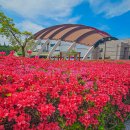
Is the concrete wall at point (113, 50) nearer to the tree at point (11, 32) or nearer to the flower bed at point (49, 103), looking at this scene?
the tree at point (11, 32)

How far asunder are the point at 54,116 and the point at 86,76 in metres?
2.04

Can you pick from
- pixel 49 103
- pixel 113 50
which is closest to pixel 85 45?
pixel 113 50

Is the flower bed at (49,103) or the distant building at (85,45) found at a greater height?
the distant building at (85,45)

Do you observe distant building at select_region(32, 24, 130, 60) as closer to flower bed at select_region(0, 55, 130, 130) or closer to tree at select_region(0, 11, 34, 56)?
tree at select_region(0, 11, 34, 56)

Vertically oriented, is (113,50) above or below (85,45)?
below

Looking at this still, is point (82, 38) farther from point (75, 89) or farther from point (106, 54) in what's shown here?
point (75, 89)

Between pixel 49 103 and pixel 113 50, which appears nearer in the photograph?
pixel 49 103

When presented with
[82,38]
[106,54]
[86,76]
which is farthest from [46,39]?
[86,76]

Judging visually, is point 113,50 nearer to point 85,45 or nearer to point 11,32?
point 85,45

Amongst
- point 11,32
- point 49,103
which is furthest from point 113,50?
point 49,103

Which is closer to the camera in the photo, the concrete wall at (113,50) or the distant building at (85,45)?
the concrete wall at (113,50)

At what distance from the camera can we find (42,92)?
2.43 m

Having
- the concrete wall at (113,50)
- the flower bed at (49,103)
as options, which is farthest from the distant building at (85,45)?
the flower bed at (49,103)

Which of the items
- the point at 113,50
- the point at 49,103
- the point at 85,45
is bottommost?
the point at 49,103
